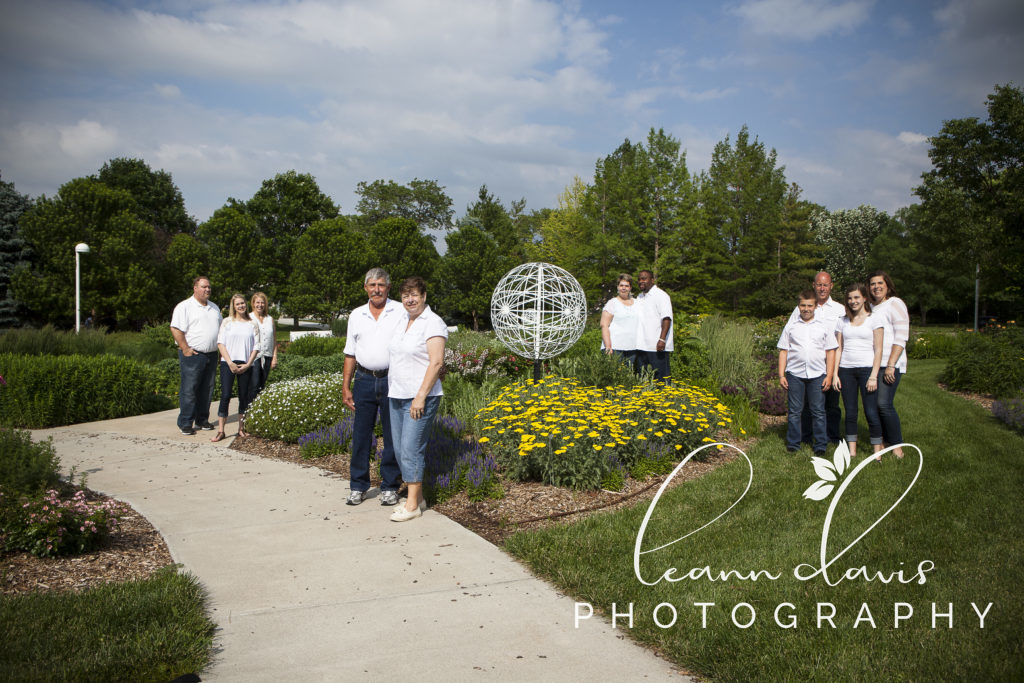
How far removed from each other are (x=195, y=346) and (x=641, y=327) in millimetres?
5718

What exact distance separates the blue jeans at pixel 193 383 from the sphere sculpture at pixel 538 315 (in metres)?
3.75

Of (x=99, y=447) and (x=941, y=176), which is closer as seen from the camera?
(x=99, y=447)

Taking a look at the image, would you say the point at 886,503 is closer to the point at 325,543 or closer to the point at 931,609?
the point at 931,609

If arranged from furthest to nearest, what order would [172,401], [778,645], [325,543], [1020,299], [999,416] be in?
[1020,299] < [172,401] < [999,416] < [325,543] < [778,645]

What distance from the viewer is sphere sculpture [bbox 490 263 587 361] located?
8.52 m

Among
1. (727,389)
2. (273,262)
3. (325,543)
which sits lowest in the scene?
(325,543)

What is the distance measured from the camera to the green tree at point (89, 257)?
85.0 ft

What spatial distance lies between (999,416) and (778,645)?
7875 millimetres

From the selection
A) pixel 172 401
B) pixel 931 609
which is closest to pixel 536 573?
pixel 931 609

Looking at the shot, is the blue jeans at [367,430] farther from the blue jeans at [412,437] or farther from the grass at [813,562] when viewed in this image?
the grass at [813,562]

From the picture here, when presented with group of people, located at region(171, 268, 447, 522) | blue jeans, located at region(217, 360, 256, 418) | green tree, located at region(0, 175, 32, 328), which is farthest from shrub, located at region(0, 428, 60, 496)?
green tree, located at region(0, 175, 32, 328)

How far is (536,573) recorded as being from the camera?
Result: 380 centimetres

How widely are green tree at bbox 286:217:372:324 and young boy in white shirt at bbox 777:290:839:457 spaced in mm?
33986

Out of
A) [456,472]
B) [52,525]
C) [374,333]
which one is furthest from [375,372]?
[52,525]
